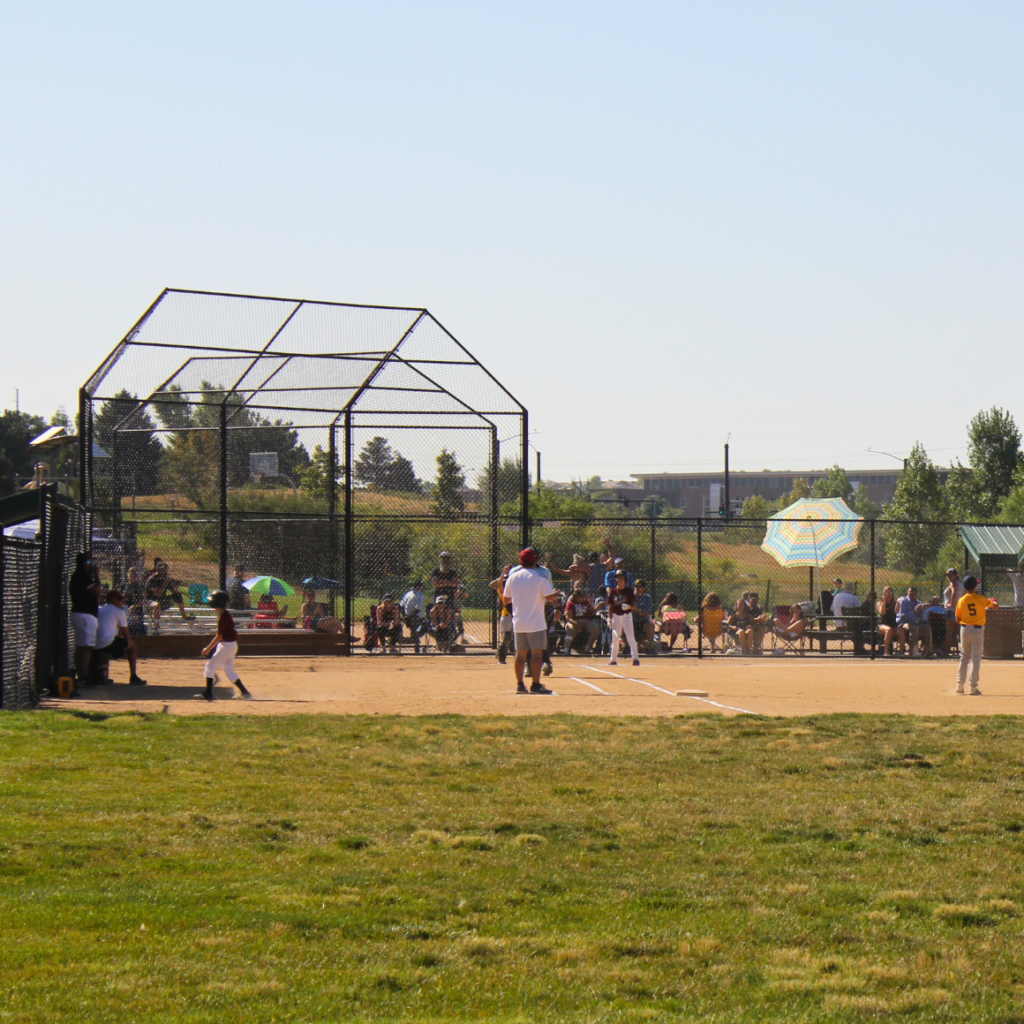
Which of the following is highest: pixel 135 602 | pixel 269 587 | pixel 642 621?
pixel 269 587

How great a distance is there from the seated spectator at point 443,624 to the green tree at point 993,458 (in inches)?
1398

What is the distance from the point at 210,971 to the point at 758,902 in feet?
8.00

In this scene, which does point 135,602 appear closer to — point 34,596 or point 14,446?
point 34,596

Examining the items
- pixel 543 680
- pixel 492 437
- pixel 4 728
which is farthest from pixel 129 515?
pixel 4 728

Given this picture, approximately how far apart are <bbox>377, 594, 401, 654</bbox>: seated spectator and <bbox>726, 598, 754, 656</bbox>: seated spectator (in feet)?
20.2

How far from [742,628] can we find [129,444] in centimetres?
1133

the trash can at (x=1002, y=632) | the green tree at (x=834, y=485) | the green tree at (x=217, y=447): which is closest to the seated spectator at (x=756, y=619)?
the trash can at (x=1002, y=632)

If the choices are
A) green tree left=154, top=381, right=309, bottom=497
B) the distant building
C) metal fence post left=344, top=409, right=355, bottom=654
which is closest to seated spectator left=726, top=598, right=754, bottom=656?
metal fence post left=344, top=409, right=355, bottom=654

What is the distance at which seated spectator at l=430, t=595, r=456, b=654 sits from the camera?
73.3 ft

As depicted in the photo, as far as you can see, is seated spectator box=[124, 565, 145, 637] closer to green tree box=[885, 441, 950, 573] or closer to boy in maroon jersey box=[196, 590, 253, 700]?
boy in maroon jersey box=[196, 590, 253, 700]

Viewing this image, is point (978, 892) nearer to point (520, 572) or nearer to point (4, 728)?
point (4, 728)

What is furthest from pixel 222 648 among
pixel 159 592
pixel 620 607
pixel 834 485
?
pixel 834 485

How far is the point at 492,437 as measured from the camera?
75.8ft

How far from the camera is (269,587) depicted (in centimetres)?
2548
